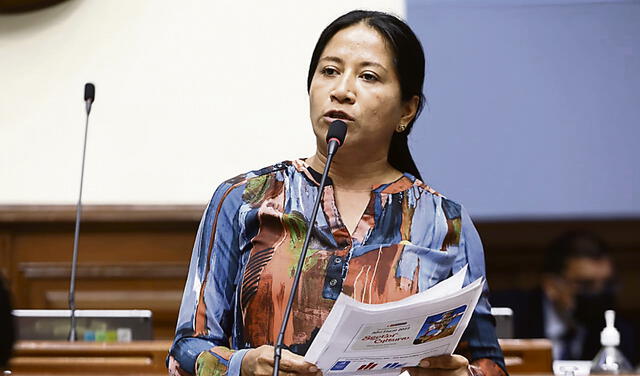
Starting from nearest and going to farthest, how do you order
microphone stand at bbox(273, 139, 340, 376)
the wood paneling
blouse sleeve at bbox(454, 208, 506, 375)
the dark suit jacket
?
microphone stand at bbox(273, 139, 340, 376) < blouse sleeve at bbox(454, 208, 506, 375) < the dark suit jacket < the wood paneling

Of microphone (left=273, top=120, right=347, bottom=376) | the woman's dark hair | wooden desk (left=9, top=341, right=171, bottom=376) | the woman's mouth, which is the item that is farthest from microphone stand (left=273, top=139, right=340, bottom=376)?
wooden desk (left=9, top=341, right=171, bottom=376)

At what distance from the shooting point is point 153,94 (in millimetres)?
4301

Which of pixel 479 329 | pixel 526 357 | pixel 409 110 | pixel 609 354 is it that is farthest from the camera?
pixel 609 354

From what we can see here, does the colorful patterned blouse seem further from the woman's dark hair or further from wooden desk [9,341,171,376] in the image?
wooden desk [9,341,171,376]

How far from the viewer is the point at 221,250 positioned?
6.14ft

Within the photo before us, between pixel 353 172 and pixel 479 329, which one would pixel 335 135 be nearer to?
pixel 353 172

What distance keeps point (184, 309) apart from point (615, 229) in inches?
146

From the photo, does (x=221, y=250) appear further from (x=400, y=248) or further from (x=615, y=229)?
(x=615, y=229)

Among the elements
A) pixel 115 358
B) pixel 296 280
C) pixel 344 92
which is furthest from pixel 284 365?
pixel 115 358

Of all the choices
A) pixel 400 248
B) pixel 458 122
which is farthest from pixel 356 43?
pixel 458 122

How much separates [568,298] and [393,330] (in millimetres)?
2586

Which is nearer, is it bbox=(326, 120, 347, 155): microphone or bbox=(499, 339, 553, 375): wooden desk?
bbox=(326, 120, 347, 155): microphone

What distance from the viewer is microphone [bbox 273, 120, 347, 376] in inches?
64.3

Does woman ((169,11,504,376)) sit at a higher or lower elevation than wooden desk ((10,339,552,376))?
higher
